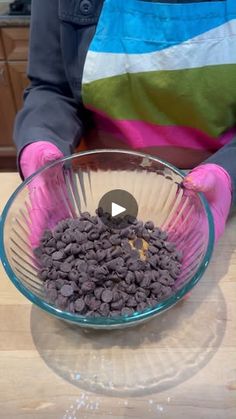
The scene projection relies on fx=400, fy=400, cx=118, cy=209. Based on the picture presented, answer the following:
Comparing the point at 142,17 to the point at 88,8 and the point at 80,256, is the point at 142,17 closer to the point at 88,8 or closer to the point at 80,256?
the point at 88,8

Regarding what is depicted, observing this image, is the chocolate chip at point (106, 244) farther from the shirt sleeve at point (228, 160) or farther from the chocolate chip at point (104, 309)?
the shirt sleeve at point (228, 160)

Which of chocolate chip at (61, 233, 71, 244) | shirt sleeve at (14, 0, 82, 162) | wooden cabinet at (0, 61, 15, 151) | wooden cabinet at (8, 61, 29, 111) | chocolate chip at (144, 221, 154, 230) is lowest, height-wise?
wooden cabinet at (0, 61, 15, 151)

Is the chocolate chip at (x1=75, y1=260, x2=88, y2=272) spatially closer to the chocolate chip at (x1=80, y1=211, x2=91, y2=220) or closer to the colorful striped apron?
the chocolate chip at (x1=80, y1=211, x2=91, y2=220)

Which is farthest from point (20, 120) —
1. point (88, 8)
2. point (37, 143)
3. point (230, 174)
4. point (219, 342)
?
point (219, 342)

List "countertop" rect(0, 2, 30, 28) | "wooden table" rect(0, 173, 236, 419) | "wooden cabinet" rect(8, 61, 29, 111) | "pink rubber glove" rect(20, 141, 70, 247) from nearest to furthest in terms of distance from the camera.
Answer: "wooden table" rect(0, 173, 236, 419) < "pink rubber glove" rect(20, 141, 70, 247) < "countertop" rect(0, 2, 30, 28) < "wooden cabinet" rect(8, 61, 29, 111)

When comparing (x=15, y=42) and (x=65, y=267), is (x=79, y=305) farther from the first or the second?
(x=15, y=42)

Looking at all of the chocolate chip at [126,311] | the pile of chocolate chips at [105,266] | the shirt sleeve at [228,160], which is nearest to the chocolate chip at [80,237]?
the pile of chocolate chips at [105,266]

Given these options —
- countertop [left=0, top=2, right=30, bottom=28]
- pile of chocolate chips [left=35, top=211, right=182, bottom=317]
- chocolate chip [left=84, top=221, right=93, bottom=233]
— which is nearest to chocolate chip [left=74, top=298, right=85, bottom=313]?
pile of chocolate chips [left=35, top=211, right=182, bottom=317]
